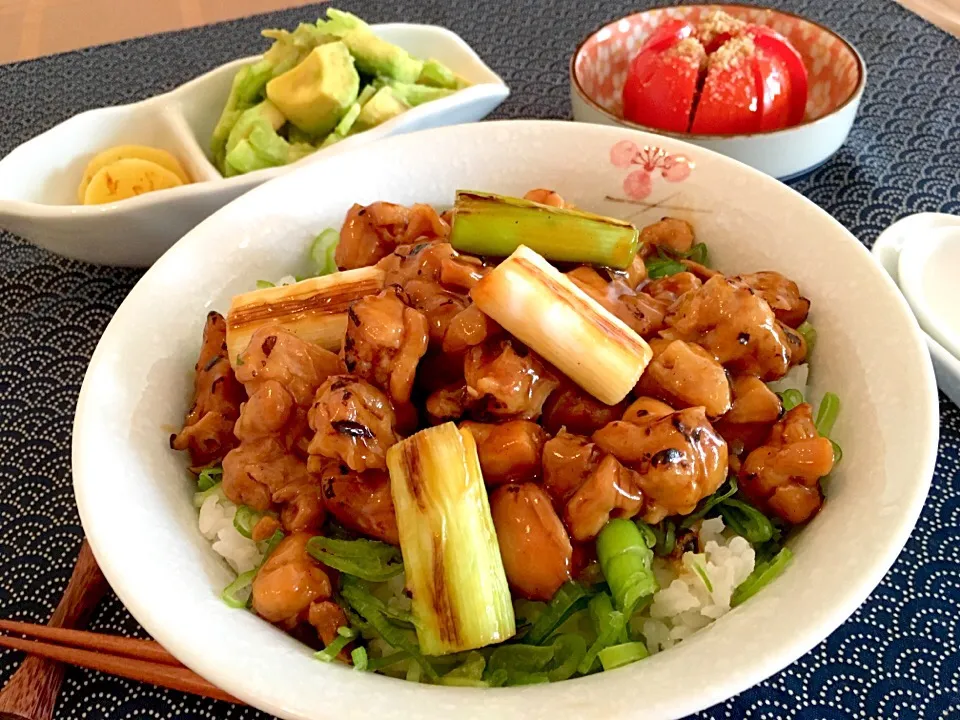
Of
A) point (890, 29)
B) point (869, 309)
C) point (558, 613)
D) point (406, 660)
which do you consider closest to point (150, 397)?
point (406, 660)

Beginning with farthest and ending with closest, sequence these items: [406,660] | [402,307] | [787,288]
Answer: [787,288], [402,307], [406,660]

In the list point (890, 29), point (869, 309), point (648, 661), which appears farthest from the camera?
point (890, 29)

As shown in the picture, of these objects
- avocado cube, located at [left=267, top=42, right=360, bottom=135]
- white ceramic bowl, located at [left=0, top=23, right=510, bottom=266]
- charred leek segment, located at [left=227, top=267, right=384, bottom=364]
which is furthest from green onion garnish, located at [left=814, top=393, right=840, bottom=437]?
avocado cube, located at [left=267, top=42, right=360, bottom=135]

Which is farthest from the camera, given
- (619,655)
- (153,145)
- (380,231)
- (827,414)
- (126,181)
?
(153,145)

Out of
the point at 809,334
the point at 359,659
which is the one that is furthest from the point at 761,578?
the point at 359,659

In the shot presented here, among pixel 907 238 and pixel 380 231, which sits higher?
pixel 380 231

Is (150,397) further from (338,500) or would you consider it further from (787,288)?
(787,288)

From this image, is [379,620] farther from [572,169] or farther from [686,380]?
[572,169]
